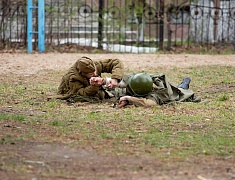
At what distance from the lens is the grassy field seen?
5.57 meters

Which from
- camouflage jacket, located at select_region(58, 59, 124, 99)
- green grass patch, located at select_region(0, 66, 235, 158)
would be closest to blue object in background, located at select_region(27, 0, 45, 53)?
green grass patch, located at select_region(0, 66, 235, 158)

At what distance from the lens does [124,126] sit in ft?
22.1

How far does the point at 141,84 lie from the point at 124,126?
1233 mm

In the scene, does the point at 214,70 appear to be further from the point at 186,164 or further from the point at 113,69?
the point at 186,164

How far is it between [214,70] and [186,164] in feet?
25.6

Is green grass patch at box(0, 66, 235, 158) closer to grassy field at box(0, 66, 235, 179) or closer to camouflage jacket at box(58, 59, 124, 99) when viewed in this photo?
grassy field at box(0, 66, 235, 179)

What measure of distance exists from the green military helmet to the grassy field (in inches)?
9.3

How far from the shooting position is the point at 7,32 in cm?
1791

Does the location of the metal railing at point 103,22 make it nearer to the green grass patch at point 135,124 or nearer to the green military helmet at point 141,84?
the green grass patch at point 135,124

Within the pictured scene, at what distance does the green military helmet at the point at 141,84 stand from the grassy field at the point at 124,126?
236 millimetres

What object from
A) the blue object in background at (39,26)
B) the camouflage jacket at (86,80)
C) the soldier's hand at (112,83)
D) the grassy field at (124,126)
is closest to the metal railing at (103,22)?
the blue object in background at (39,26)

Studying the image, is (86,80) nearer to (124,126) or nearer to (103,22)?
(124,126)

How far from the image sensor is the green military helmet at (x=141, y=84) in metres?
7.84

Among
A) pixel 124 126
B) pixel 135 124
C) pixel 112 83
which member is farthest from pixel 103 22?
pixel 124 126
